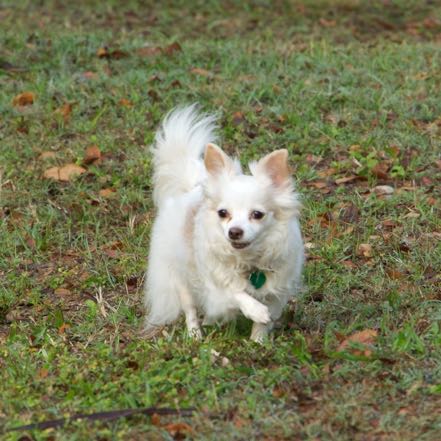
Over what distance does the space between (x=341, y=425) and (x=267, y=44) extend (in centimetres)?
653

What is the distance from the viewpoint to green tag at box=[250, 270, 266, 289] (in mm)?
4996

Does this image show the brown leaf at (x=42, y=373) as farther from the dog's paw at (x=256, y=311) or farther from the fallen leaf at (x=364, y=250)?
the fallen leaf at (x=364, y=250)

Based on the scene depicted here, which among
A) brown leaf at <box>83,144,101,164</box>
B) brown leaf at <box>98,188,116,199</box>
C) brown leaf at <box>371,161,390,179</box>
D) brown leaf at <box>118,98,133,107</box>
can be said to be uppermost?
brown leaf at <box>371,161,390,179</box>

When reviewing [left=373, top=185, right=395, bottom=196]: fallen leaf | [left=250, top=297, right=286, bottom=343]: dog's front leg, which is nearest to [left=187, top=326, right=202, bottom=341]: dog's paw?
[left=250, top=297, right=286, bottom=343]: dog's front leg

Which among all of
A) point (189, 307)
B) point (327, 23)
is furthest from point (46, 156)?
point (327, 23)

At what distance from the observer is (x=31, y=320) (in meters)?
5.79

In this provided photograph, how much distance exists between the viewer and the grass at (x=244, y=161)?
4477 millimetres

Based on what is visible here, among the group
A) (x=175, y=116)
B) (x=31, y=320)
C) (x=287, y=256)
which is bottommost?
(x=31, y=320)

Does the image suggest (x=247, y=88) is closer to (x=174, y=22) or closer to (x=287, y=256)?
(x=174, y=22)

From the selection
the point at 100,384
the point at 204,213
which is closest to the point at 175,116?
the point at 204,213

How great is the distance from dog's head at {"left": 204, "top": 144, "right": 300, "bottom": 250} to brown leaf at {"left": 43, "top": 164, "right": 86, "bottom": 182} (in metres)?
2.79

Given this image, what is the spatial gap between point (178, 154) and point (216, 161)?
2.36 feet

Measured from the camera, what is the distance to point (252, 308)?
16.0 feet

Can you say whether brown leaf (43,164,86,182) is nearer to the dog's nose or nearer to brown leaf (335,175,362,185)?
brown leaf (335,175,362,185)
